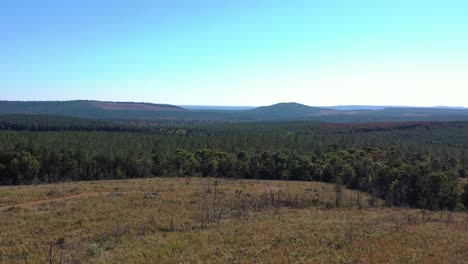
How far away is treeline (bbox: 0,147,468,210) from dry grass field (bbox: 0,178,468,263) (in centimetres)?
3313

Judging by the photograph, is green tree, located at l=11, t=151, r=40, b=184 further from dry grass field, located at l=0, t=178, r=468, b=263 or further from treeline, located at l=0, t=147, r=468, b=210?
dry grass field, located at l=0, t=178, r=468, b=263

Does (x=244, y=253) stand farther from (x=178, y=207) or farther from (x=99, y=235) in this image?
(x=178, y=207)

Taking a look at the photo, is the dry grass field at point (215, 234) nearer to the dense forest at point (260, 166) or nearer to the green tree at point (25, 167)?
the dense forest at point (260, 166)

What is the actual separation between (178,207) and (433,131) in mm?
147790

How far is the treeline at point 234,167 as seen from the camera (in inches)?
2628

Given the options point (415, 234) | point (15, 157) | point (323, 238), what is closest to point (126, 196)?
point (323, 238)

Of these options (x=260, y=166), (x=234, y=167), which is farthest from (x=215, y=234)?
(x=260, y=166)

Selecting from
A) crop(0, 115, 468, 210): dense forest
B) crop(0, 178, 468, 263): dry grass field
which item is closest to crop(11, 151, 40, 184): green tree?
crop(0, 115, 468, 210): dense forest

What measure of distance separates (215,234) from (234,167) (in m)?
60.0

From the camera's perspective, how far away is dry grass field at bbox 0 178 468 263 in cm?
1872

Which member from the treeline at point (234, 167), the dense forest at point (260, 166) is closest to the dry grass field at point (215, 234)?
the dense forest at point (260, 166)

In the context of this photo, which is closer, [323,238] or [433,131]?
[323,238]

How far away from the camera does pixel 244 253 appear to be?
1936 cm

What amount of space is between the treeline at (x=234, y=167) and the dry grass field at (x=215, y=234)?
109 ft
